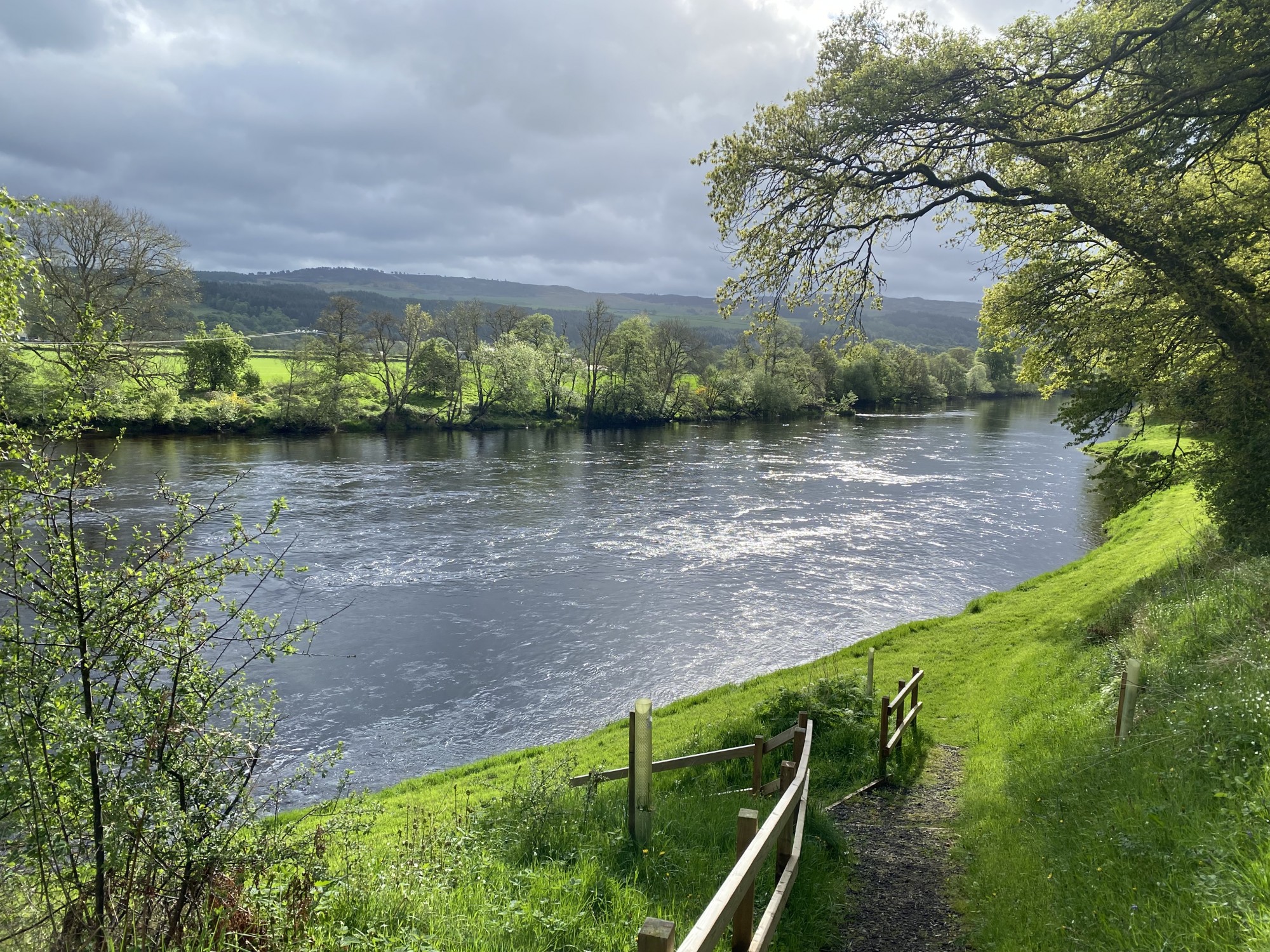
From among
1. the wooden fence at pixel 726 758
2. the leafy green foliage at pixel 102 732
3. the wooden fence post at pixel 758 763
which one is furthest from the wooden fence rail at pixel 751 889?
the leafy green foliage at pixel 102 732

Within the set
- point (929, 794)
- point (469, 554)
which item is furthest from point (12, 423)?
point (469, 554)

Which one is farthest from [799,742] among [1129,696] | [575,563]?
[575,563]

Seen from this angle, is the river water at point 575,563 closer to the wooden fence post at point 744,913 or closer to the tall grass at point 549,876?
the tall grass at point 549,876

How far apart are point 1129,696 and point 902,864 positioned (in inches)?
123

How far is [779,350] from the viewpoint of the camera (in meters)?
108

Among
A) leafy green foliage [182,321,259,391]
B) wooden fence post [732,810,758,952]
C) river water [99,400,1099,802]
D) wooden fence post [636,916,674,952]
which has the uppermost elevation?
leafy green foliage [182,321,259,391]

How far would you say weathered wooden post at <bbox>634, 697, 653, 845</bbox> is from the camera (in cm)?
593

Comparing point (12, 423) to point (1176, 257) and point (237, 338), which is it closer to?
point (1176, 257)

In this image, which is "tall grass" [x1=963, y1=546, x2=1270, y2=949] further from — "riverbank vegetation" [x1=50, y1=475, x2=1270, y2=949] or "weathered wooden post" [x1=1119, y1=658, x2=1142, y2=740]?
"weathered wooden post" [x1=1119, y1=658, x2=1142, y2=740]

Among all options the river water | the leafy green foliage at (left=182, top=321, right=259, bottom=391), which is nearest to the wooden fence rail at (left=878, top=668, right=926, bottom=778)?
the river water

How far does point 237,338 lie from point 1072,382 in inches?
3069

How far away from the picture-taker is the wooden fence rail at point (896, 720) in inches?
416

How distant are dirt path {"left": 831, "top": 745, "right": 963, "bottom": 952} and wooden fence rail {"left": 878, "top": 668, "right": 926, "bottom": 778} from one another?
50 cm

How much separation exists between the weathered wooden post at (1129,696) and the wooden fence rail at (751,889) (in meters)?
3.71
